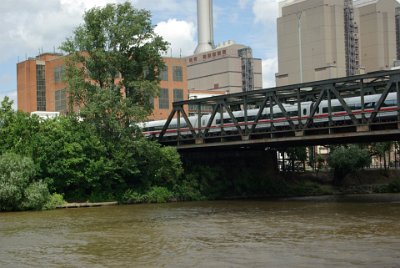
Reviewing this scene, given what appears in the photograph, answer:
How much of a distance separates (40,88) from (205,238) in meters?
113

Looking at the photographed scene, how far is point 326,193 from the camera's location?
8412cm

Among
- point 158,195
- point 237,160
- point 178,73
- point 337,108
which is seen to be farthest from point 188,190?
point 178,73

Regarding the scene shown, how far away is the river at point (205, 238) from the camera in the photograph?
85.9ft

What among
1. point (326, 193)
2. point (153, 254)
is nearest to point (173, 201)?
point (326, 193)

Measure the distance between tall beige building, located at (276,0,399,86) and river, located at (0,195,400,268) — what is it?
Answer: 379ft

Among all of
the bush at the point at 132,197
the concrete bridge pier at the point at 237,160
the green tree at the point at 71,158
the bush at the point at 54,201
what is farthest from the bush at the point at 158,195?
the bush at the point at 54,201

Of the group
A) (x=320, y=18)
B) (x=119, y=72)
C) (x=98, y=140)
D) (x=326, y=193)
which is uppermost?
(x=320, y=18)

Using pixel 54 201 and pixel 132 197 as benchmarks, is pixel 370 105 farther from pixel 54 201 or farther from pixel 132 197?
pixel 54 201

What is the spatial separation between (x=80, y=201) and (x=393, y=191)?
1707 inches

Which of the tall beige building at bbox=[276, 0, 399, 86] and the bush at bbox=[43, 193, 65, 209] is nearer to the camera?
the bush at bbox=[43, 193, 65, 209]

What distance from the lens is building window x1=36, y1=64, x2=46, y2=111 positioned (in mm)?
139250

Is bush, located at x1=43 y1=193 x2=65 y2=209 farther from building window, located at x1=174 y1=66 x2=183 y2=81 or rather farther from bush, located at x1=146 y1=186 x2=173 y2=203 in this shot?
building window, located at x1=174 y1=66 x2=183 y2=81

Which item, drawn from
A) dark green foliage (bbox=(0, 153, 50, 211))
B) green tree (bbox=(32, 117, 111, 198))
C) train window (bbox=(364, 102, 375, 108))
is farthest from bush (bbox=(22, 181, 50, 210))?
train window (bbox=(364, 102, 375, 108))

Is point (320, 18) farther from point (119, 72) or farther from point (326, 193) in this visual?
point (119, 72)
